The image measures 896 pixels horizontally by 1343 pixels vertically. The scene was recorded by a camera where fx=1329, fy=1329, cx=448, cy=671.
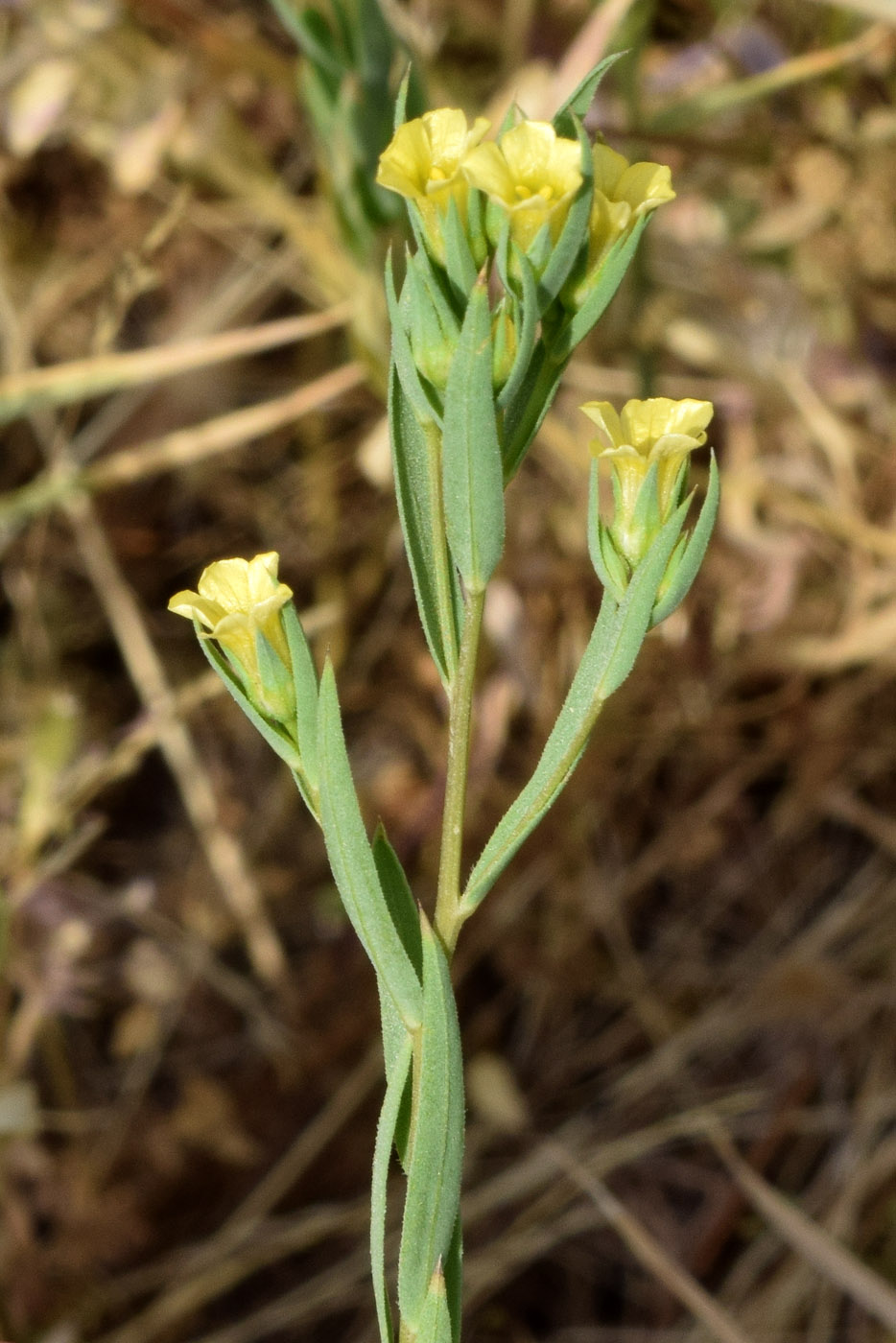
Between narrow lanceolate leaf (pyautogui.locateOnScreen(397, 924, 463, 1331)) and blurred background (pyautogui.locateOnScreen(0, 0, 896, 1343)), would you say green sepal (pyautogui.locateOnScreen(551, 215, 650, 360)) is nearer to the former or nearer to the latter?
narrow lanceolate leaf (pyautogui.locateOnScreen(397, 924, 463, 1331))

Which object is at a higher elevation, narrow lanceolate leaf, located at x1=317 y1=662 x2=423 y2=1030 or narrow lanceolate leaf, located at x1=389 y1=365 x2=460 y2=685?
narrow lanceolate leaf, located at x1=389 y1=365 x2=460 y2=685

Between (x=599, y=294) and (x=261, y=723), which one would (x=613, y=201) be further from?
(x=261, y=723)

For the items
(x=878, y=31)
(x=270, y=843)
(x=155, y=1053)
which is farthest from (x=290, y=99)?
(x=155, y=1053)

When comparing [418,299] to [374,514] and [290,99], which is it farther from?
[290,99]

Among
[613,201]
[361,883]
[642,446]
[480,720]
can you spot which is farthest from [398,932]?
[480,720]

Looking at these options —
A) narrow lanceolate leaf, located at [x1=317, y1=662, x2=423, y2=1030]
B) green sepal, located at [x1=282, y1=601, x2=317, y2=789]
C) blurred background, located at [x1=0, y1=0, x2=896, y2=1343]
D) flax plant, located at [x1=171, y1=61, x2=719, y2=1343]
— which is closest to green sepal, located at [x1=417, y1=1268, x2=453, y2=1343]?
flax plant, located at [x1=171, y1=61, x2=719, y2=1343]

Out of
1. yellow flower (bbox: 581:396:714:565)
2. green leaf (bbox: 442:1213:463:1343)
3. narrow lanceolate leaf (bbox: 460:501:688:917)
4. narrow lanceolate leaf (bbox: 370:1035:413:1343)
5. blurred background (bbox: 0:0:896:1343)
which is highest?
yellow flower (bbox: 581:396:714:565)
